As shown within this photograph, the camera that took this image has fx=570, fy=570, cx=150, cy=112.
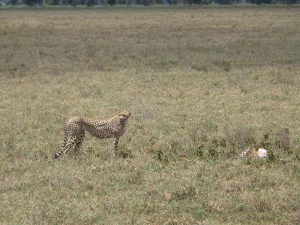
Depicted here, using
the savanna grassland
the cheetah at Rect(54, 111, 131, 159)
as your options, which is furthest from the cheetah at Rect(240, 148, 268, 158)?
the cheetah at Rect(54, 111, 131, 159)

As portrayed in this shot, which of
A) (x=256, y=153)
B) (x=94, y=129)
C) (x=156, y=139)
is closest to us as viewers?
(x=94, y=129)

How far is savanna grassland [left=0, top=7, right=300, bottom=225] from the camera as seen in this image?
26.0 feet

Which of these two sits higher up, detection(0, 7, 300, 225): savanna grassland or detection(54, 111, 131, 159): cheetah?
detection(54, 111, 131, 159): cheetah

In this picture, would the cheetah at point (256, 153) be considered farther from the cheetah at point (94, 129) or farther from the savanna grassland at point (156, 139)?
the cheetah at point (94, 129)

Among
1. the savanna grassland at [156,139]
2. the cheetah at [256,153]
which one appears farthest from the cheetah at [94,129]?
the cheetah at [256,153]

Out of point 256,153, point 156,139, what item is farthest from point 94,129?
point 256,153

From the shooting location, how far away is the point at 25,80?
1997cm

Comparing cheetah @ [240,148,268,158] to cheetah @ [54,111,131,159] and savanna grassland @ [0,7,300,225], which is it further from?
cheetah @ [54,111,131,159]

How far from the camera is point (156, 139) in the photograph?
39.7 feet

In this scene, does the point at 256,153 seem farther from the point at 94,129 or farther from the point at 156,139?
the point at 94,129

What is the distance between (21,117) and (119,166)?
511 centimetres

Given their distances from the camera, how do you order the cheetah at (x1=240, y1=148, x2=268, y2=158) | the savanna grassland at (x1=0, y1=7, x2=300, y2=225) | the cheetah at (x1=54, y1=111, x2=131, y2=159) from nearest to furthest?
1. the savanna grassland at (x1=0, y1=7, x2=300, y2=225)
2. the cheetah at (x1=54, y1=111, x2=131, y2=159)
3. the cheetah at (x1=240, y1=148, x2=268, y2=158)

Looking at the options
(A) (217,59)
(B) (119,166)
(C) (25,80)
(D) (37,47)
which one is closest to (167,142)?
(B) (119,166)

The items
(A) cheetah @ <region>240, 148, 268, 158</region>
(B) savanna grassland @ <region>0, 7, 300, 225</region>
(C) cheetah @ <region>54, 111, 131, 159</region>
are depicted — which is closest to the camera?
(B) savanna grassland @ <region>0, 7, 300, 225</region>
